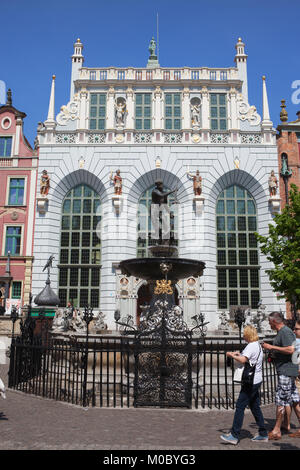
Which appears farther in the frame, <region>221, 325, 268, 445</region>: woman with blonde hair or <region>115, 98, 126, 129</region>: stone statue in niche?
<region>115, 98, 126, 129</region>: stone statue in niche

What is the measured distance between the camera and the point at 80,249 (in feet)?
102

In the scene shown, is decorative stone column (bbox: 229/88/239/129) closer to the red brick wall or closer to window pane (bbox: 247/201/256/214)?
the red brick wall

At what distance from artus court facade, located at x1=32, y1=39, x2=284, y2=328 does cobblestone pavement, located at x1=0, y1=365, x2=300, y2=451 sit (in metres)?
20.7

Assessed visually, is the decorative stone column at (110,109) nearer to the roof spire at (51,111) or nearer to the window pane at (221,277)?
the roof spire at (51,111)

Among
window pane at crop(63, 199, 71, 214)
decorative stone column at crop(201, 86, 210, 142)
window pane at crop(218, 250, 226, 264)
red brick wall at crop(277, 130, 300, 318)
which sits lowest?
window pane at crop(218, 250, 226, 264)

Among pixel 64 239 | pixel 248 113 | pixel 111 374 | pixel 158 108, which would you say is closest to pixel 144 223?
pixel 64 239

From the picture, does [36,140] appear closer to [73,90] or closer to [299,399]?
[73,90]

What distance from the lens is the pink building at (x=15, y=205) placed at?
2994cm

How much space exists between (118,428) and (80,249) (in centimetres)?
2468

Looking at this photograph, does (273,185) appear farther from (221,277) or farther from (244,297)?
(244,297)

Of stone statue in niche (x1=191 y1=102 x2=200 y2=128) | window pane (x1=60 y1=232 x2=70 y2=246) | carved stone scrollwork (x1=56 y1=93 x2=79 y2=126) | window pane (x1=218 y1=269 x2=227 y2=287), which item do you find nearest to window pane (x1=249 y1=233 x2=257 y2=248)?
window pane (x1=218 y1=269 x2=227 y2=287)

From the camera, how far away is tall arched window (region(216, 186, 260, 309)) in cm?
3036
